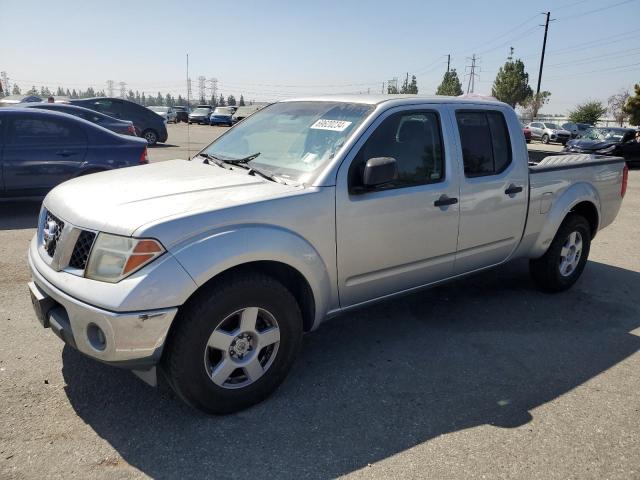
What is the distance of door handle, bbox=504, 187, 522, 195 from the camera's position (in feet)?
13.7

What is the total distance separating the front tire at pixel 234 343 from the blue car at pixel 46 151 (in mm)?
5681

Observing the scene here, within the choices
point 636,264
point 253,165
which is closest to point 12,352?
point 253,165

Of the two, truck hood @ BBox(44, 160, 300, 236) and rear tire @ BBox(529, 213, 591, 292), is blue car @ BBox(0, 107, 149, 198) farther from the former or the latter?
rear tire @ BBox(529, 213, 591, 292)

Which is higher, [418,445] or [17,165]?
[17,165]

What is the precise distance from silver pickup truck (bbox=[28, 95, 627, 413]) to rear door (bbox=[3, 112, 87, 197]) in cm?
425

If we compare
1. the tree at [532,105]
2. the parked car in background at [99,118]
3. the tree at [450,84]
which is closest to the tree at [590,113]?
the tree at [532,105]

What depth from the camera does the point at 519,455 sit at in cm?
267

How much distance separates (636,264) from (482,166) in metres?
3.48

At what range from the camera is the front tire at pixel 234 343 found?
8.70 ft

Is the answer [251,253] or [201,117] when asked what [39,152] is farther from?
[201,117]

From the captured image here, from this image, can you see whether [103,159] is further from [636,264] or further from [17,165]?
[636,264]

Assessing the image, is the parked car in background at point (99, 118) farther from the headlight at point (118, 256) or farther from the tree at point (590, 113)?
the tree at point (590, 113)

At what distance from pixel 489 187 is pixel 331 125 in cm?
138

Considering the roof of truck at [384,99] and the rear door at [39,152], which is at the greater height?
the roof of truck at [384,99]
